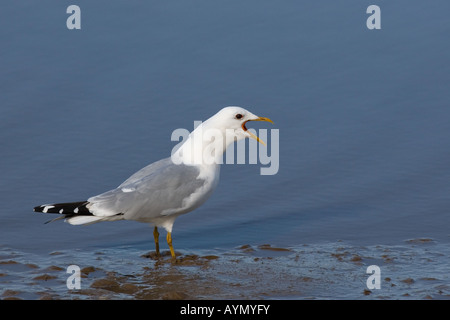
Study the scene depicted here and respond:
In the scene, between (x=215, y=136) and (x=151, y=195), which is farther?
(x=215, y=136)

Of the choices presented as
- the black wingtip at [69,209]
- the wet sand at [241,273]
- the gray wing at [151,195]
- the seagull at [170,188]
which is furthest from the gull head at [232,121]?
the black wingtip at [69,209]

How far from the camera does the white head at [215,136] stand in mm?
7348

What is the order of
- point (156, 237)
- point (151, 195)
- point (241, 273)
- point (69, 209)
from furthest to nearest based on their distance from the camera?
point (156, 237), point (151, 195), point (69, 209), point (241, 273)

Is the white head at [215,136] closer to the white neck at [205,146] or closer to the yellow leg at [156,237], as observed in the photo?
the white neck at [205,146]

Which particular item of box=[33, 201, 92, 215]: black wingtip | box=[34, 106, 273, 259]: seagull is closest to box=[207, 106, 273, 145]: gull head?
box=[34, 106, 273, 259]: seagull

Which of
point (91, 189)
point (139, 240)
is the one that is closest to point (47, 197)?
point (91, 189)

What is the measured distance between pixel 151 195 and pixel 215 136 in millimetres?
824

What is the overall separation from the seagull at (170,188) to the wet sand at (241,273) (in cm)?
33

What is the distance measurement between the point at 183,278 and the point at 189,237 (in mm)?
1060

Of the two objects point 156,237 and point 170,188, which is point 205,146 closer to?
point 170,188

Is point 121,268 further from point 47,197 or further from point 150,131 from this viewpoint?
point 150,131

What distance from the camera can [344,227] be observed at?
7820mm

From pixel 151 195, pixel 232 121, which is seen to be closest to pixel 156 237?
pixel 151 195

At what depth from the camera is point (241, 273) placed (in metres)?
6.65
